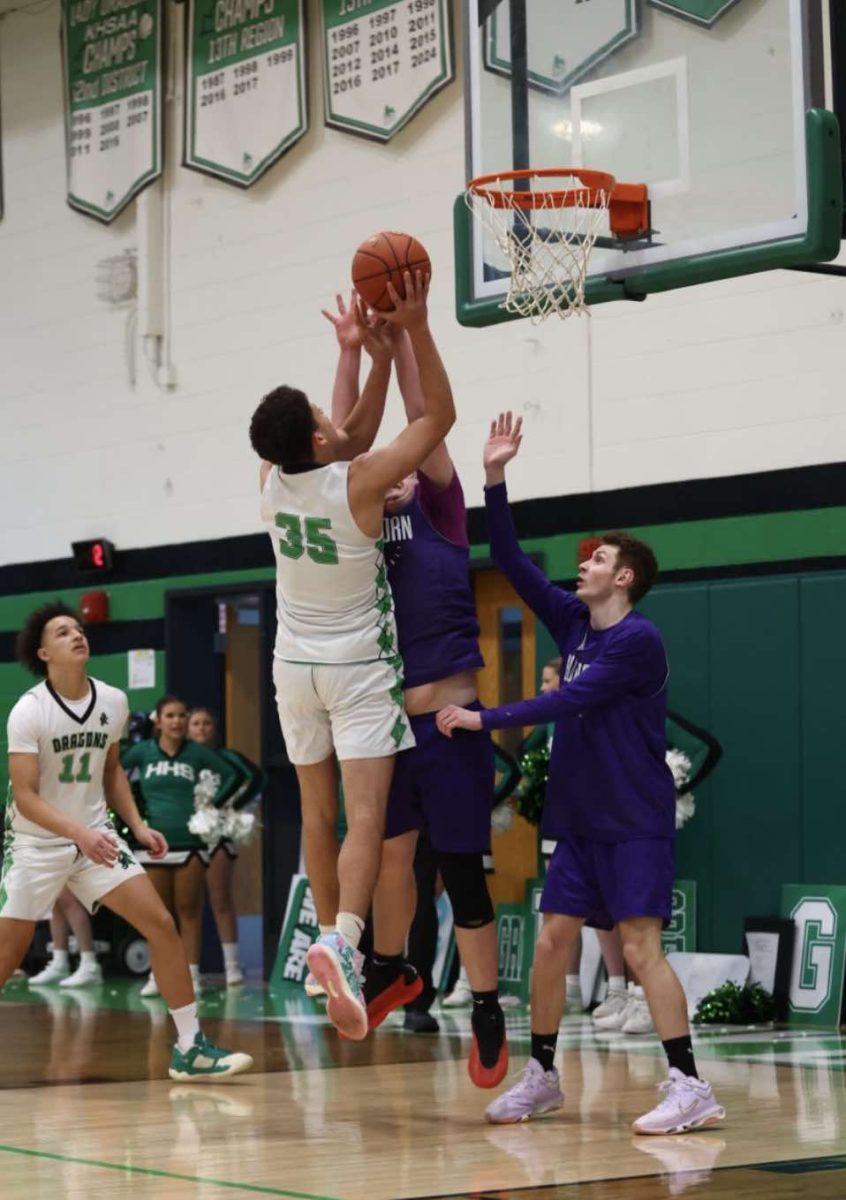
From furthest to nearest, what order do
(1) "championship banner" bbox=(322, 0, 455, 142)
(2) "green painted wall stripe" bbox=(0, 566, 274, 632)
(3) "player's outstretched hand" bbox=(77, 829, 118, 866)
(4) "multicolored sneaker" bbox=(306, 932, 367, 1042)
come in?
(2) "green painted wall stripe" bbox=(0, 566, 274, 632) < (1) "championship banner" bbox=(322, 0, 455, 142) < (3) "player's outstretched hand" bbox=(77, 829, 118, 866) < (4) "multicolored sneaker" bbox=(306, 932, 367, 1042)

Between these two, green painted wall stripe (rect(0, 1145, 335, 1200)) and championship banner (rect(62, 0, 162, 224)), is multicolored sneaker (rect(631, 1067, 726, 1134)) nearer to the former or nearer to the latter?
green painted wall stripe (rect(0, 1145, 335, 1200))

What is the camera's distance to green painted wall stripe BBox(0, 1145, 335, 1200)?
575cm

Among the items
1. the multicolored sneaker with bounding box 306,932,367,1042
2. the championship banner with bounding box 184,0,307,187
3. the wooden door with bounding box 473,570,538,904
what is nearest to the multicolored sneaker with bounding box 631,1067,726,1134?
the multicolored sneaker with bounding box 306,932,367,1042

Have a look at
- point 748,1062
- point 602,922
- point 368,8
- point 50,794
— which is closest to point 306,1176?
point 602,922

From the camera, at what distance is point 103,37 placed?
16.0 meters

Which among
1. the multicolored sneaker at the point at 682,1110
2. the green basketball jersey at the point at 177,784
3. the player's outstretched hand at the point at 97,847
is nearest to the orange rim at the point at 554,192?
the player's outstretched hand at the point at 97,847

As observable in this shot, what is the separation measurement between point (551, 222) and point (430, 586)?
217 centimetres

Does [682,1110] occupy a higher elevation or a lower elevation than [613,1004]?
higher

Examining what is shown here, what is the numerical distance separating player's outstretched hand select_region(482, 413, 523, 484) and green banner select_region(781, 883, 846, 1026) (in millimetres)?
4733

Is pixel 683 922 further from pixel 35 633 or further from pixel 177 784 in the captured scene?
pixel 35 633

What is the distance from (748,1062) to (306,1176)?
3.62m

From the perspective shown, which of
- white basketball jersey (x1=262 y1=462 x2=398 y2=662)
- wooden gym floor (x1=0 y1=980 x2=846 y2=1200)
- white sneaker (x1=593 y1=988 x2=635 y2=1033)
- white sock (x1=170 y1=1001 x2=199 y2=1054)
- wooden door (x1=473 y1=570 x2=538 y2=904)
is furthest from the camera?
wooden door (x1=473 y1=570 x2=538 y2=904)

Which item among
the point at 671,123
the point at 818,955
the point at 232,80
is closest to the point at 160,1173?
the point at 671,123

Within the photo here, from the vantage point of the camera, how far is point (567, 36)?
8797 millimetres
